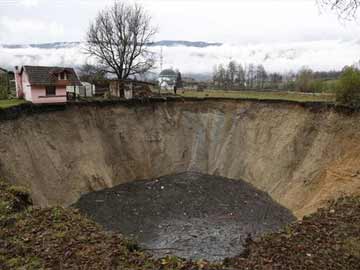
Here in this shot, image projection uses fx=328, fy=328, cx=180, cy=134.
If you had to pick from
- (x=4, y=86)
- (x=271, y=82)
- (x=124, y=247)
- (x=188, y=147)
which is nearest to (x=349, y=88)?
(x=188, y=147)

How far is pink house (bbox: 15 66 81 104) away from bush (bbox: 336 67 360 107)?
58.4 feet

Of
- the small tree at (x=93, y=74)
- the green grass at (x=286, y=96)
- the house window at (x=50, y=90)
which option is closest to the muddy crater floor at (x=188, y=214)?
the house window at (x=50, y=90)

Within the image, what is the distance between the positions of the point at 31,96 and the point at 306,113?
18.1 metres

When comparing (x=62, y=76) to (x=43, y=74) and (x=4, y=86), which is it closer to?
(x=43, y=74)

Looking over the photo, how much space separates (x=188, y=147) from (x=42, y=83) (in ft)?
37.4

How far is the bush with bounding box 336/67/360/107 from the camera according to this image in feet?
66.7

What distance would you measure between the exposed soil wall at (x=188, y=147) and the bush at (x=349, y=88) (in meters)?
1.14

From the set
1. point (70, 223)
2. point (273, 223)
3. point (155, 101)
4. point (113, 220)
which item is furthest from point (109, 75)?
point (70, 223)

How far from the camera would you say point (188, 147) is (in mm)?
25625

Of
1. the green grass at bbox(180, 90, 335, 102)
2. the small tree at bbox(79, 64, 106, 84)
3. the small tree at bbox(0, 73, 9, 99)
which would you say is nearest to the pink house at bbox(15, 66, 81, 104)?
Result: the small tree at bbox(0, 73, 9, 99)

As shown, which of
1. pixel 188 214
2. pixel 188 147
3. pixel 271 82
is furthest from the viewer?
pixel 271 82

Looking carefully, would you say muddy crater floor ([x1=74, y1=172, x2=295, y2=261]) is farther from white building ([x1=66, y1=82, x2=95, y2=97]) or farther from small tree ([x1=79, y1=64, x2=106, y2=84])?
small tree ([x1=79, y1=64, x2=106, y2=84])

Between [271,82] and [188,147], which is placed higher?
[271,82]

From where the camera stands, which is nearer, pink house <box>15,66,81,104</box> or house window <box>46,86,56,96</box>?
pink house <box>15,66,81,104</box>
